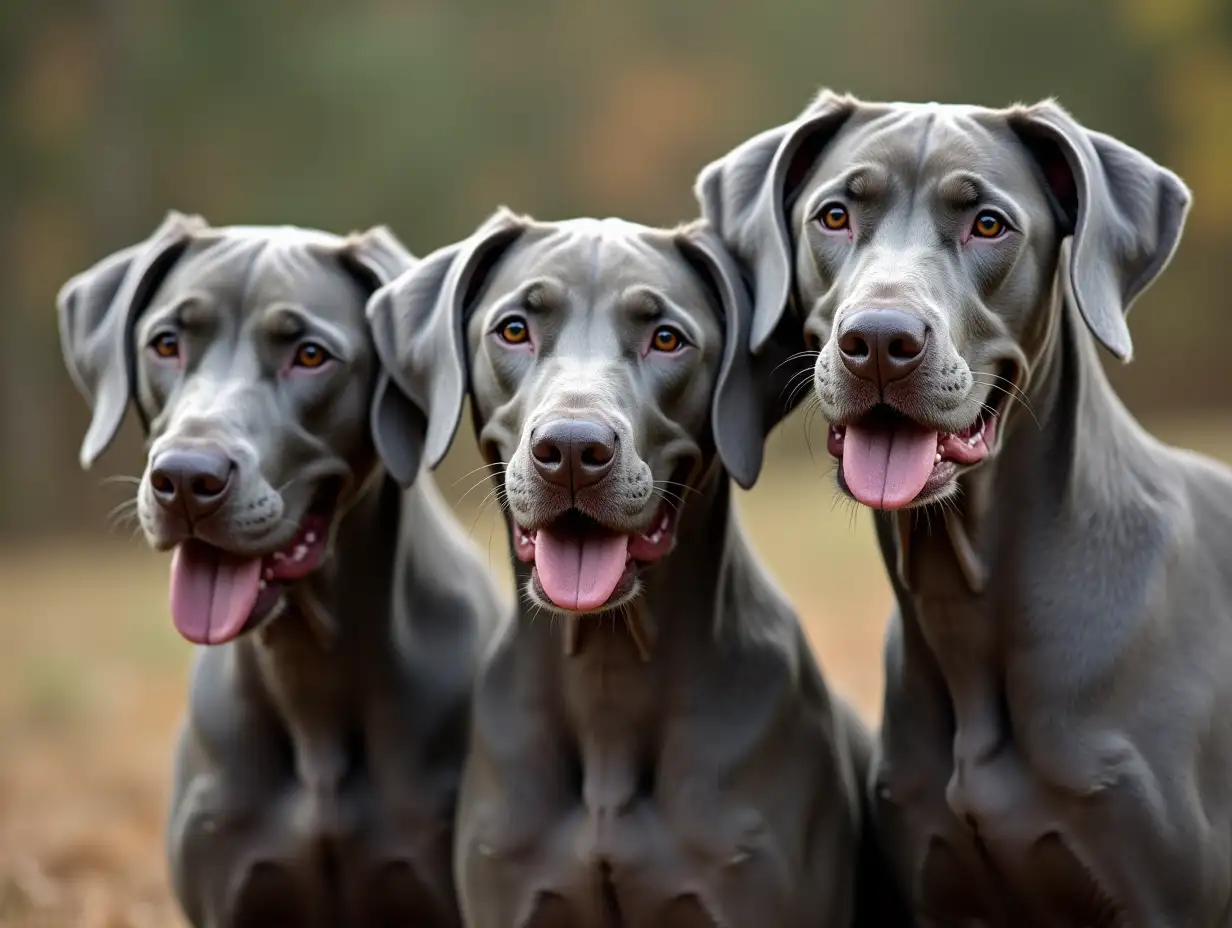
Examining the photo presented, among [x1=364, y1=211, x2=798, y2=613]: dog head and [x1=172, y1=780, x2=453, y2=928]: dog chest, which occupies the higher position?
[x1=364, y1=211, x2=798, y2=613]: dog head

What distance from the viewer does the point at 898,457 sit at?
4176 millimetres

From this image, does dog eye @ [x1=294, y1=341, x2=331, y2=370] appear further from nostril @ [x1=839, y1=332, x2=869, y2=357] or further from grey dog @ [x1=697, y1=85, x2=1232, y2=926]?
nostril @ [x1=839, y1=332, x2=869, y2=357]

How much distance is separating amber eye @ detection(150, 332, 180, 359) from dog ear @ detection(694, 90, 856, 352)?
4.80 ft

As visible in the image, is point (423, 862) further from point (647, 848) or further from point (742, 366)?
point (742, 366)

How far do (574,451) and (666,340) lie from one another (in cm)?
55

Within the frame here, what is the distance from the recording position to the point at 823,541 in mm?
16234

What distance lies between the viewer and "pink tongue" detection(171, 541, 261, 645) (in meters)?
4.82

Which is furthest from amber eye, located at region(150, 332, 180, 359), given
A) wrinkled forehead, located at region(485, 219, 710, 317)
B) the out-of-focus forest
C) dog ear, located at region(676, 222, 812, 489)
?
the out-of-focus forest

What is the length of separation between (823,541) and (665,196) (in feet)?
33.6

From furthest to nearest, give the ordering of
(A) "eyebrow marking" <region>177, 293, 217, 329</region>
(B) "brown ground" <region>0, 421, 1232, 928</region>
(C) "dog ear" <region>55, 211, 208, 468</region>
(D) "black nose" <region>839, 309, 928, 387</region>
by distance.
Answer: (B) "brown ground" <region>0, 421, 1232, 928</region> → (C) "dog ear" <region>55, 211, 208, 468</region> → (A) "eyebrow marking" <region>177, 293, 217, 329</region> → (D) "black nose" <region>839, 309, 928, 387</region>

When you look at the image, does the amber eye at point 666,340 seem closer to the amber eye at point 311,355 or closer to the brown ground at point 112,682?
the brown ground at point 112,682

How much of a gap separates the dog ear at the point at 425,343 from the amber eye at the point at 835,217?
87cm

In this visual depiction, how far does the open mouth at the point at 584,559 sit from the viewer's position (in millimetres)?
4344

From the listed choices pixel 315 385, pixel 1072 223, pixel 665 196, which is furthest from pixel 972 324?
pixel 665 196
